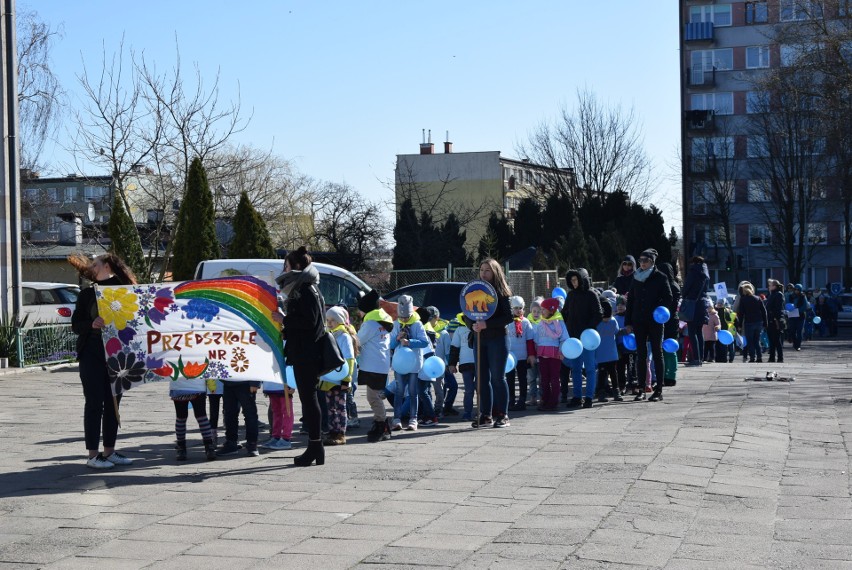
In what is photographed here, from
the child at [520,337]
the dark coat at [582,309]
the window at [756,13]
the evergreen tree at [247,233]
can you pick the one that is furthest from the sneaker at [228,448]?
the window at [756,13]

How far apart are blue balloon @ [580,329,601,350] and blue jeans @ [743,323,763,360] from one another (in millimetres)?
11395

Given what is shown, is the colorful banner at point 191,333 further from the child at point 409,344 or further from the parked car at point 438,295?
the parked car at point 438,295

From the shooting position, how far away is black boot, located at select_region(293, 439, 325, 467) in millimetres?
9742

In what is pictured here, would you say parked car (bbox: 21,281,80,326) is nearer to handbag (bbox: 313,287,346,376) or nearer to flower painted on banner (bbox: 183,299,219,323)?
flower painted on banner (bbox: 183,299,219,323)

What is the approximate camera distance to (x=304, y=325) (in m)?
9.67

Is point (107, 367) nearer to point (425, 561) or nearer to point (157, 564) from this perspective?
point (157, 564)

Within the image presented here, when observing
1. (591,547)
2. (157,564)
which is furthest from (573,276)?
(157,564)

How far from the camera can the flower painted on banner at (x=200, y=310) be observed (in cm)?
1034

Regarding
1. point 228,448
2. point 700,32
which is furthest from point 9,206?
point 700,32

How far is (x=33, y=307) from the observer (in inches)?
1067

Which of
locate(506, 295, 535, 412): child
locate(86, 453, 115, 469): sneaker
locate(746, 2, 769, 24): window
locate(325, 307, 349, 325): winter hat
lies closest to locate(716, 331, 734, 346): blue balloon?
locate(506, 295, 535, 412): child

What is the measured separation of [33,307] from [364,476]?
19905 mm

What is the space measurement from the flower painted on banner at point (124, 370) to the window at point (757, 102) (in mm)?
54412

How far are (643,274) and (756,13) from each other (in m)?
65.3
